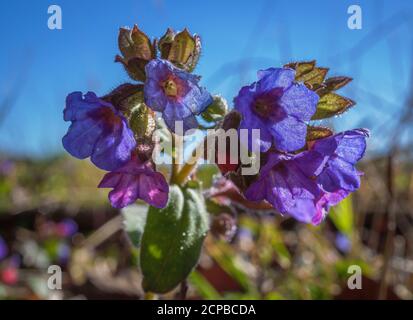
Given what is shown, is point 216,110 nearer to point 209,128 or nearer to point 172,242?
point 209,128

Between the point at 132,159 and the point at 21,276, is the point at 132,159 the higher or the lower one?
the higher one

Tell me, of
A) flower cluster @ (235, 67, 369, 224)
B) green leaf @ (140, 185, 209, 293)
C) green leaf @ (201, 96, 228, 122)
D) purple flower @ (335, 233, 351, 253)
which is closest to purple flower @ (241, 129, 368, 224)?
flower cluster @ (235, 67, 369, 224)

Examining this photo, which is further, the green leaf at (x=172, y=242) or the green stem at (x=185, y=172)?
the green stem at (x=185, y=172)

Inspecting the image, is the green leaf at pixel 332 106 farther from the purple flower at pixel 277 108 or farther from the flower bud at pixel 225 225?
the flower bud at pixel 225 225

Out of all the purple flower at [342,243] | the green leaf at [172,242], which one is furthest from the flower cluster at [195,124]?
the purple flower at [342,243]
